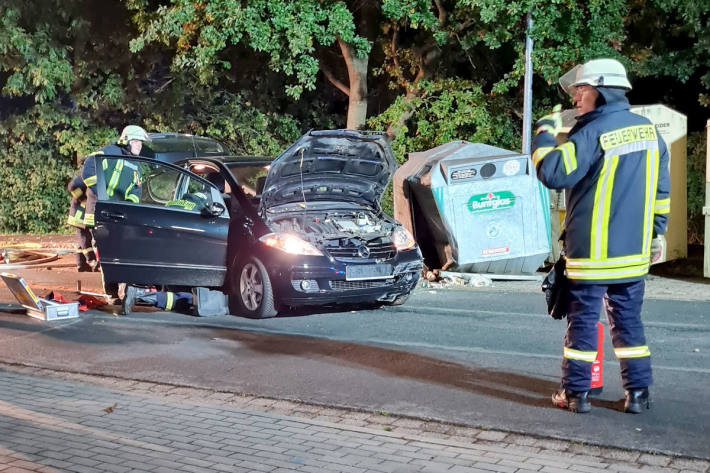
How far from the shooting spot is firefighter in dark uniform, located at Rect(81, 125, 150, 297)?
369 inches

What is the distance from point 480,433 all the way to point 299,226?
13.3 feet

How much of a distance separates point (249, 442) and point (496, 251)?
668 cm

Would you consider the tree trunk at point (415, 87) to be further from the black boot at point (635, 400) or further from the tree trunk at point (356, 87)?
the black boot at point (635, 400)

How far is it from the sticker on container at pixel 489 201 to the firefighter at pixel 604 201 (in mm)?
5752

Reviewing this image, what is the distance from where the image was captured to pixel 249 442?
5.19m

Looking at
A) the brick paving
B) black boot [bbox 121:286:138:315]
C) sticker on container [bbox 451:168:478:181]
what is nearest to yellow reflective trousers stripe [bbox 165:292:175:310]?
black boot [bbox 121:286:138:315]

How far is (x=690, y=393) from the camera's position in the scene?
6062mm

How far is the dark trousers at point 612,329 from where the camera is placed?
17.7 feet

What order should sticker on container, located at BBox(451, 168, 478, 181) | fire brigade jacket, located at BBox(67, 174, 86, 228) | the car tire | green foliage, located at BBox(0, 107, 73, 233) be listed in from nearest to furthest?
the car tire < sticker on container, located at BBox(451, 168, 478, 181) < fire brigade jacket, located at BBox(67, 174, 86, 228) < green foliage, located at BBox(0, 107, 73, 233)

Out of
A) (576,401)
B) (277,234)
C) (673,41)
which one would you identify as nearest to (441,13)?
(673,41)

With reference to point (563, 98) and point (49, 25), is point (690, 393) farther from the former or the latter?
point (49, 25)

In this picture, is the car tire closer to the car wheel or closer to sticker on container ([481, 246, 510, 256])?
the car wheel

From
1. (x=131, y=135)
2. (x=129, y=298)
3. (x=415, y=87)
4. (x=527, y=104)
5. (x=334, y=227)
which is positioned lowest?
(x=129, y=298)

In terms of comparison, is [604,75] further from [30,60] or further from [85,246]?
[30,60]
